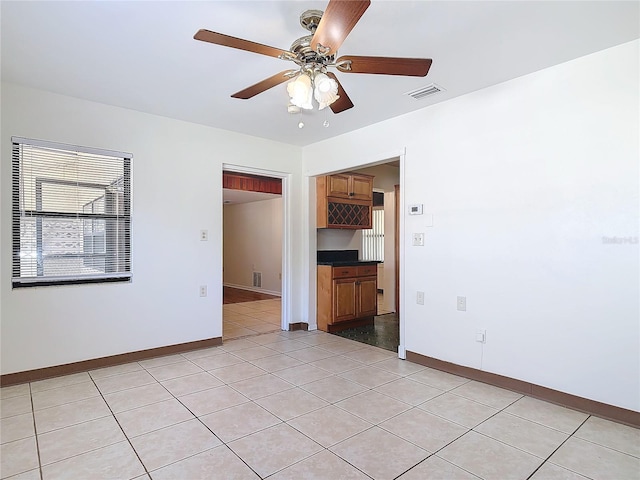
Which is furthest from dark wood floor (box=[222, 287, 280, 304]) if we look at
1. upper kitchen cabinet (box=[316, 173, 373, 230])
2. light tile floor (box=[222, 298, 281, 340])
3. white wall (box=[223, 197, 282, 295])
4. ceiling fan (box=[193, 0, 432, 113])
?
ceiling fan (box=[193, 0, 432, 113])

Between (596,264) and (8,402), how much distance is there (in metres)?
4.41

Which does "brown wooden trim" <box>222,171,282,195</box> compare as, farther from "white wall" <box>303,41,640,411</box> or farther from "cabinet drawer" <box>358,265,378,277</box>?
"white wall" <box>303,41,640,411</box>

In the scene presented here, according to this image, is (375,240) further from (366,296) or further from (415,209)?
(415,209)

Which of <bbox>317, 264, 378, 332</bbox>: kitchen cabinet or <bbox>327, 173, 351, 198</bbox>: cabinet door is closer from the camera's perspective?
<bbox>317, 264, 378, 332</bbox>: kitchen cabinet

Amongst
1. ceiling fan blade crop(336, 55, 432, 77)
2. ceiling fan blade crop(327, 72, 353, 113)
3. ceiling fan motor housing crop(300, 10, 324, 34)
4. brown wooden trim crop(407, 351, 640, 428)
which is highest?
ceiling fan motor housing crop(300, 10, 324, 34)

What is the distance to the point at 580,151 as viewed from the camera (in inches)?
103

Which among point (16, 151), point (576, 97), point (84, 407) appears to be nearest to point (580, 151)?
point (576, 97)

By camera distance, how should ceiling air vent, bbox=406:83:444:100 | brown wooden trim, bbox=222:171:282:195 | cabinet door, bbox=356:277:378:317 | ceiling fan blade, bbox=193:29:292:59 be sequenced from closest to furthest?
ceiling fan blade, bbox=193:29:292:59 → ceiling air vent, bbox=406:83:444:100 → cabinet door, bbox=356:277:378:317 → brown wooden trim, bbox=222:171:282:195

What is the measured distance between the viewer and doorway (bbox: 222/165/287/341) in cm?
571

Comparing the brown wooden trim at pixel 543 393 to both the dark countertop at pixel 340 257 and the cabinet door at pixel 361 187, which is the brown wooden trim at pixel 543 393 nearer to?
the dark countertop at pixel 340 257

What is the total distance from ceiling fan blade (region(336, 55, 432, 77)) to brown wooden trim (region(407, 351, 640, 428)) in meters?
2.48

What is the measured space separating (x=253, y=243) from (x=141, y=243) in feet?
17.9

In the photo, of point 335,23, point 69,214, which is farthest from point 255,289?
point 335,23

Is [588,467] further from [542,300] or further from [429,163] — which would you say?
[429,163]
